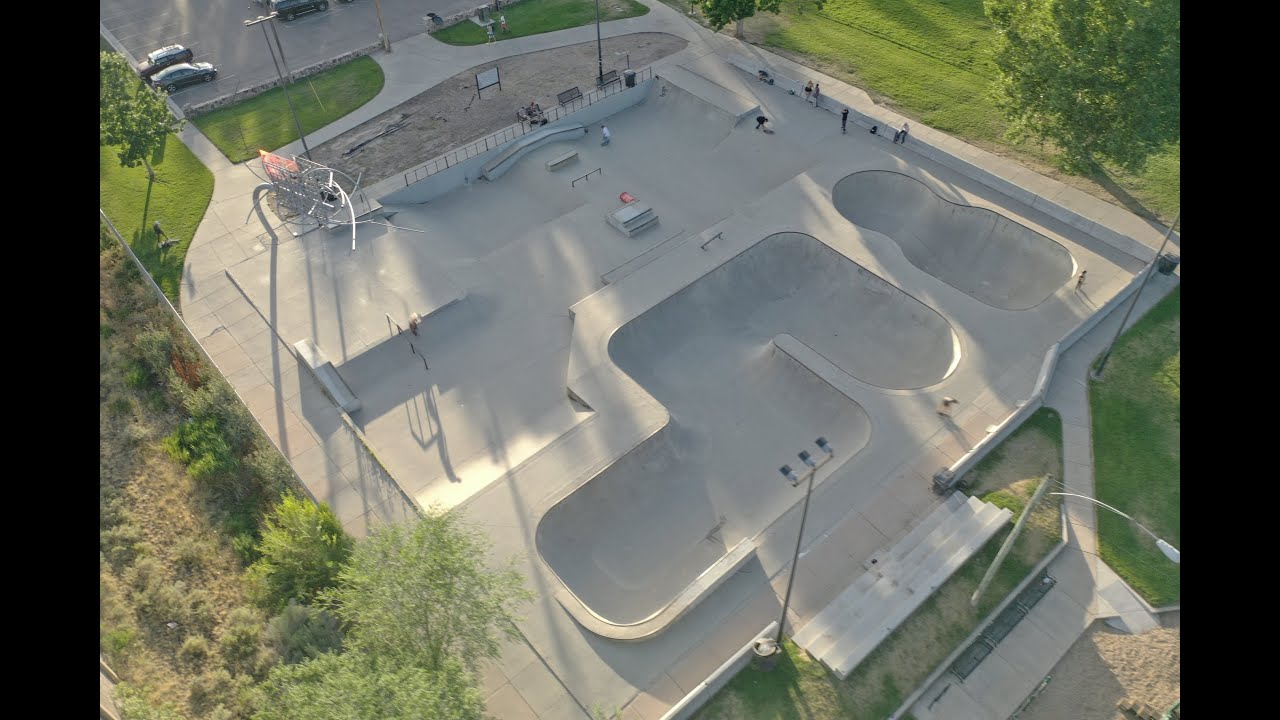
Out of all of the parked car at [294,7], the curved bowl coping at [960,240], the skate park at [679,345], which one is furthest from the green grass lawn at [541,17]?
the curved bowl coping at [960,240]

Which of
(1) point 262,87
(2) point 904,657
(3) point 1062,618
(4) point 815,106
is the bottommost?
(3) point 1062,618

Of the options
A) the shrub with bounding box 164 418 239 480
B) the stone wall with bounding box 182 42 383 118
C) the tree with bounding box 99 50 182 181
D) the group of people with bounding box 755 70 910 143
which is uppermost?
the tree with bounding box 99 50 182 181

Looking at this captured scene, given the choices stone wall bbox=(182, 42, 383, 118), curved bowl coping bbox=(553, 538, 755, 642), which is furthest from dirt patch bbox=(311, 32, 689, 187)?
curved bowl coping bbox=(553, 538, 755, 642)

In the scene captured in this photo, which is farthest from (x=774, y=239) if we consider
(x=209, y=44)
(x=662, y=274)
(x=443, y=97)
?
(x=209, y=44)

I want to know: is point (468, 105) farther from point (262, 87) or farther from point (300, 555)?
point (300, 555)

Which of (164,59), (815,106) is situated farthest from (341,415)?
(164,59)

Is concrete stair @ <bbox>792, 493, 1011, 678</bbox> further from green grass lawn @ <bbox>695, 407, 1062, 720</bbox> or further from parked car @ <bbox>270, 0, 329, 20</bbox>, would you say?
parked car @ <bbox>270, 0, 329, 20</bbox>
